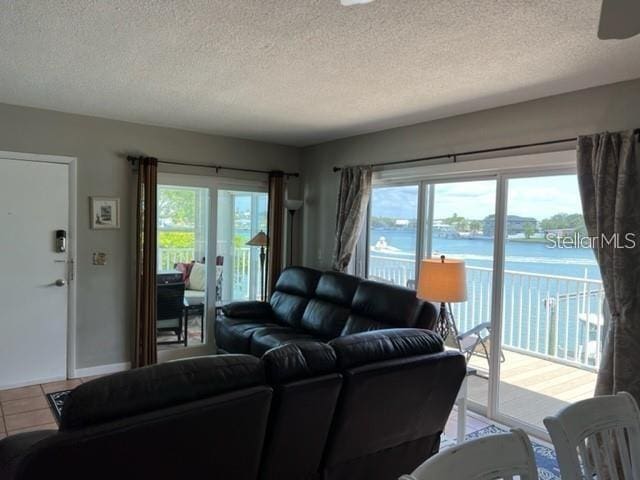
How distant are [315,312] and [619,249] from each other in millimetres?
2532

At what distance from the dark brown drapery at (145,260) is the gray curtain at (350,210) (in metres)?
1.89

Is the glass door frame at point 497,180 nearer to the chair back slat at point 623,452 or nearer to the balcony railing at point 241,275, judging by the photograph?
the chair back slat at point 623,452

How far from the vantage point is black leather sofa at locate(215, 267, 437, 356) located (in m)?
3.60

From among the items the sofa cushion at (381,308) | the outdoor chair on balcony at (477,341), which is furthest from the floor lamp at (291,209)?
the outdoor chair on balcony at (477,341)

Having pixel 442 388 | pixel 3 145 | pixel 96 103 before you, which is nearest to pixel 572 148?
pixel 442 388

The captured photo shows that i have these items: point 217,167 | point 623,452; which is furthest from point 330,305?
point 623,452

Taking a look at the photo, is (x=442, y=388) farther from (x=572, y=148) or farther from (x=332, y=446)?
(x=572, y=148)

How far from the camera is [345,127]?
454 cm

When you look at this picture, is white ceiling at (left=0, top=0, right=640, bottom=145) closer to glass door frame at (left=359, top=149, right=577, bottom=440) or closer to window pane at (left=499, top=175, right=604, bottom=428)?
glass door frame at (left=359, top=149, right=577, bottom=440)

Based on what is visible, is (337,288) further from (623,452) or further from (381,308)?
(623,452)

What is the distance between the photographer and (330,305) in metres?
4.30

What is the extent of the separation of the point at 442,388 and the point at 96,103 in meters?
3.45

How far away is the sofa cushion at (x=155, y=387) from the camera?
1451mm

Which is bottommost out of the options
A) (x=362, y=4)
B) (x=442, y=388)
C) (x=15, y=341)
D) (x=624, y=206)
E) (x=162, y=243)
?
(x=15, y=341)
